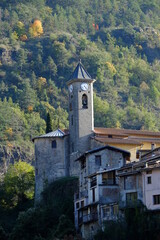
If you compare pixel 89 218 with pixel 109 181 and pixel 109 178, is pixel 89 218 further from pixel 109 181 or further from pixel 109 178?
pixel 109 178

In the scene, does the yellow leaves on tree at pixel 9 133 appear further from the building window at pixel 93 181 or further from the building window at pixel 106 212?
the building window at pixel 106 212

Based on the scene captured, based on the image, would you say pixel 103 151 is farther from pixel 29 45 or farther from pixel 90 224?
pixel 29 45

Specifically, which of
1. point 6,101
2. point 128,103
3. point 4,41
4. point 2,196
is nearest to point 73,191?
point 2,196

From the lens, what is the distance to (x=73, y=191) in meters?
88.6

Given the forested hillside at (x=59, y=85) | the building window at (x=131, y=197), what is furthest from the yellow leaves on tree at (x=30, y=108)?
the building window at (x=131, y=197)

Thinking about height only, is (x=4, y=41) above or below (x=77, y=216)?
above

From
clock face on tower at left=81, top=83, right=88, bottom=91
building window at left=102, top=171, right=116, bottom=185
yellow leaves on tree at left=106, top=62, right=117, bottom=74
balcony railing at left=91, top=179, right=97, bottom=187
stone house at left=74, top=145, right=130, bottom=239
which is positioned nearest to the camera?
stone house at left=74, top=145, right=130, bottom=239

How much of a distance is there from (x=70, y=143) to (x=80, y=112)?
3.59 meters

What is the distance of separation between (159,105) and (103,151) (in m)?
103

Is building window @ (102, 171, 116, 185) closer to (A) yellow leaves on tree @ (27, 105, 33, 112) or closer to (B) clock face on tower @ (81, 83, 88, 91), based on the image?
(B) clock face on tower @ (81, 83, 88, 91)

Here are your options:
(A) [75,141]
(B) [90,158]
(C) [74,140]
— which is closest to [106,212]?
(B) [90,158]

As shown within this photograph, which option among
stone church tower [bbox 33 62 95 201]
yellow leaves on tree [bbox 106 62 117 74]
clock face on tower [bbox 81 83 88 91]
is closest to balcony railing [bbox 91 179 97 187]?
stone church tower [bbox 33 62 95 201]

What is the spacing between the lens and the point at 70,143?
94438 millimetres

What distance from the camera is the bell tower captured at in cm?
9350
